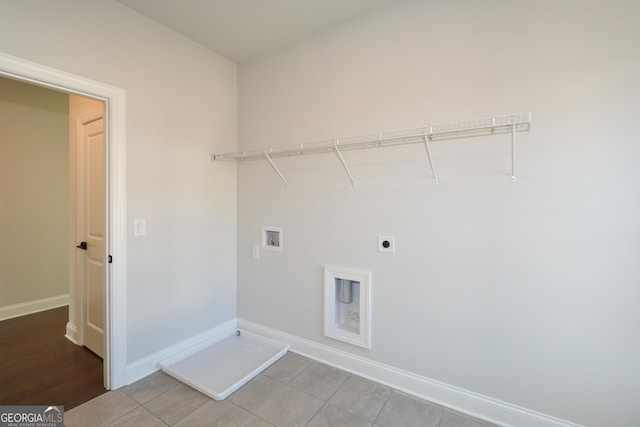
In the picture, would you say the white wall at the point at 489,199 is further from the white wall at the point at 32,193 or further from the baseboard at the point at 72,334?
the white wall at the point at 32,193

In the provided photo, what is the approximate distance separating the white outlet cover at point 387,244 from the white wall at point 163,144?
159 centimetres

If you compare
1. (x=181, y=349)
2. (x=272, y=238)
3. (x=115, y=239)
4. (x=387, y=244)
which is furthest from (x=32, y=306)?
(x=387, y=244)

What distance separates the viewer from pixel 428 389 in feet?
6.26

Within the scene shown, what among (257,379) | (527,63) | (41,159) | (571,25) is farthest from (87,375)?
(571,25)

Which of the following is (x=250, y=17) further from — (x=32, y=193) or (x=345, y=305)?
(x=32, y=193)

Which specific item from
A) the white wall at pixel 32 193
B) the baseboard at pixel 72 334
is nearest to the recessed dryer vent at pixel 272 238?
the baseboard at pixel 72 334

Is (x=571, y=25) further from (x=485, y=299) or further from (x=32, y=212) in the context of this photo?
(x=32, y=212)

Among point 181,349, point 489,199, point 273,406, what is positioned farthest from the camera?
point 181,349

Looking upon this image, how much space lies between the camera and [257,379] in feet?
6.98

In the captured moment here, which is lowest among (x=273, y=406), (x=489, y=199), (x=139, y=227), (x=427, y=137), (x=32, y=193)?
(x=273, y=406)

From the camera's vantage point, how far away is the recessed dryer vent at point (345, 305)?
216 centimetres

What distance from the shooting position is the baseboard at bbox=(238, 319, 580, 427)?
5.35ft

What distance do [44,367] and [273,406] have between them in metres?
2.00

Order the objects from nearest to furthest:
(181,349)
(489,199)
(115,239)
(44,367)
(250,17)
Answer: (489,199), (115,239), (250,17), (44,367), (181,349)
